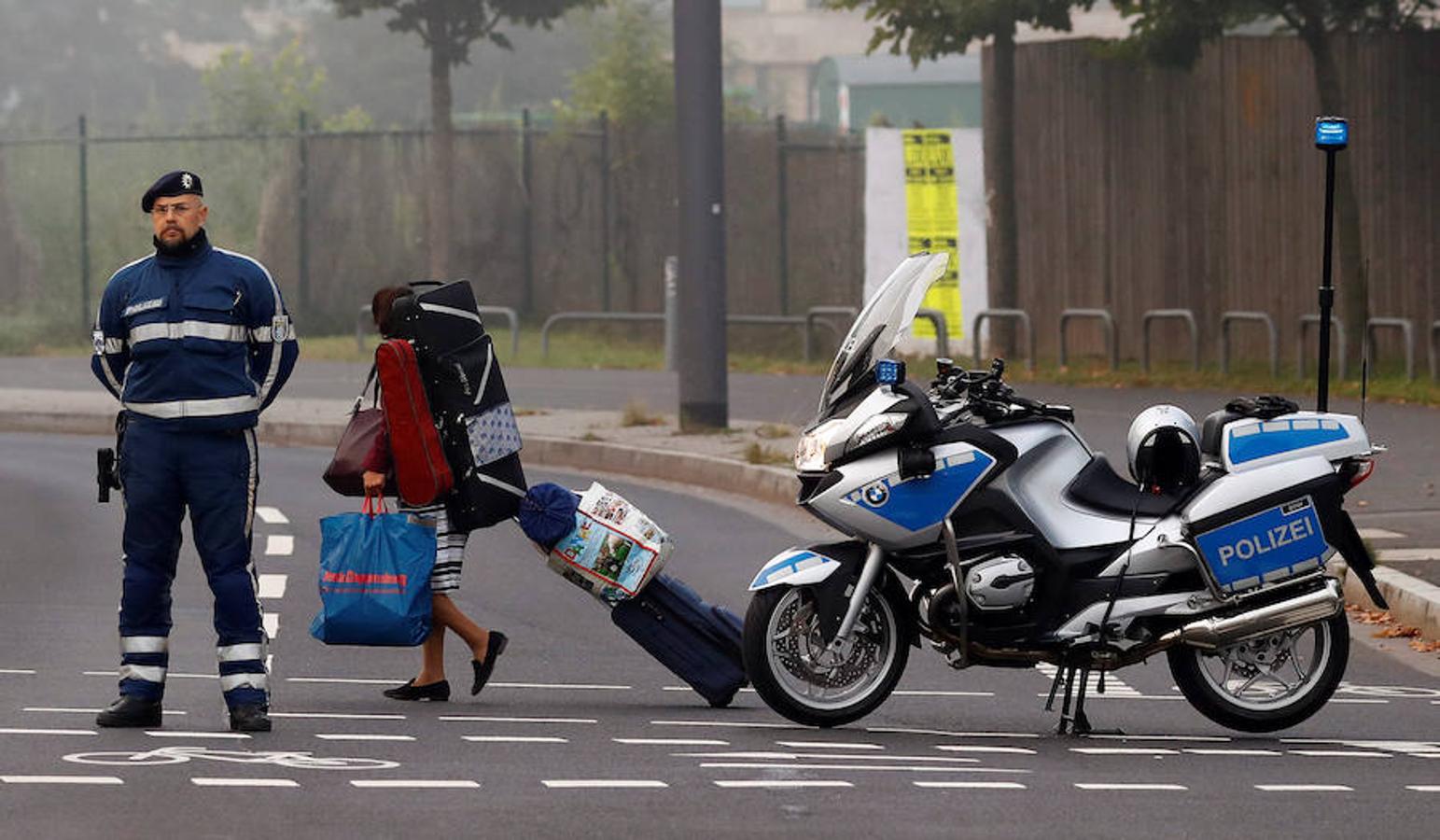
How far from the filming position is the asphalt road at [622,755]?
719 cm

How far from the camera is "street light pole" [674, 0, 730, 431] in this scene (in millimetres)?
19844

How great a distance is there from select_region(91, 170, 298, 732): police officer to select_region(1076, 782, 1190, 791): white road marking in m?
2.64

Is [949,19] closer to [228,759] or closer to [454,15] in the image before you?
[454,15]

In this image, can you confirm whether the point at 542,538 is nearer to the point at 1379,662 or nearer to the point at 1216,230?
the point at 1379,662

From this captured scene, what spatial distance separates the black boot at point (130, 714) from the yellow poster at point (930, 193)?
770 inches

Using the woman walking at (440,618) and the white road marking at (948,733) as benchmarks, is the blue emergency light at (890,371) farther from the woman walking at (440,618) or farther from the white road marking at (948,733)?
the woman walking at (440,618)

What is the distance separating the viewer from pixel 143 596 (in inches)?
348

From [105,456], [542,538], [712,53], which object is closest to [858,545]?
[542,538]

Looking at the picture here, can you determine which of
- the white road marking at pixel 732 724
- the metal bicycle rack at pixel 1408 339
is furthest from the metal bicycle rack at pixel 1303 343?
the white road marking at pixel 732 724

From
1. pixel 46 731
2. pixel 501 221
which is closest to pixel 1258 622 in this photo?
pixel 46 731

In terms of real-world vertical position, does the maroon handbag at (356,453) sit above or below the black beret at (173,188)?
below

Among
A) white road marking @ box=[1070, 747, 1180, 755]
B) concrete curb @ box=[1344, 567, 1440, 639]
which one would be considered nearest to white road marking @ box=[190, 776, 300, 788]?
white road marking @ box=[1070, 747, 1180, 755]

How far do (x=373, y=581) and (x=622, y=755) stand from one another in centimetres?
155

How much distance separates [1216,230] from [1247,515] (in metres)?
17.6
